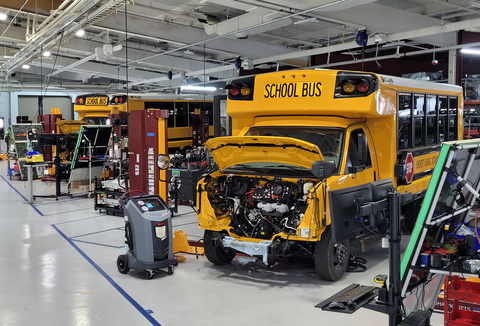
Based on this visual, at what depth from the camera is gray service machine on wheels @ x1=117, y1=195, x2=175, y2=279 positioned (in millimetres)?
6199

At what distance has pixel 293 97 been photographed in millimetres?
6418

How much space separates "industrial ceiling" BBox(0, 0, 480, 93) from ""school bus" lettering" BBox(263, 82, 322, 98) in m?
1.97

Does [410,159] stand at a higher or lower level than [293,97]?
lower

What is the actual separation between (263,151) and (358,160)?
1281 mm

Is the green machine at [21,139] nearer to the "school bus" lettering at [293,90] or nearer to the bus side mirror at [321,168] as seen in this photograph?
the "school bus" lettering at [293,90]

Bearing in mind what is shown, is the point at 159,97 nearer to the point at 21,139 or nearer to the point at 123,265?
the point at 21,139

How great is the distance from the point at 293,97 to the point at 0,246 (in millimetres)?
5253

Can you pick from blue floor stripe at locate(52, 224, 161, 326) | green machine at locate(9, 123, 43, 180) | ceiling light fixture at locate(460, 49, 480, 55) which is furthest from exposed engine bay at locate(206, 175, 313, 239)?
green machine at locate(9, 123, 43, 180)

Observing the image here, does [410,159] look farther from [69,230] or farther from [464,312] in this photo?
[69,230]

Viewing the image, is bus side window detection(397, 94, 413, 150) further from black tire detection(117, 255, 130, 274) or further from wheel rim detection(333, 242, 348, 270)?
black tire detection(117, 255, 130, 274)

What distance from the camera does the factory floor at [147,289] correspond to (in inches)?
Result: 195

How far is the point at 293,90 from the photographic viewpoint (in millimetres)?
6418

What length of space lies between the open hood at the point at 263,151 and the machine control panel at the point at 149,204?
3.04 feet

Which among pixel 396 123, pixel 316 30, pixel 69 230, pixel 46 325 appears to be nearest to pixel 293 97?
pixel 396 123
